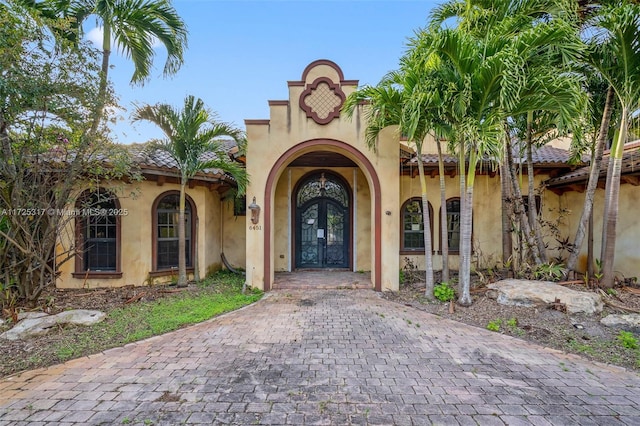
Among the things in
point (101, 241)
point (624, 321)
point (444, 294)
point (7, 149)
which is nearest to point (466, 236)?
point (444, 294)

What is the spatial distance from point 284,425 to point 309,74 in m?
8.03

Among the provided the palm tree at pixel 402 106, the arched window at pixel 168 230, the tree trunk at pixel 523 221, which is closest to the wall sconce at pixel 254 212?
the arched window at pixel 168 230

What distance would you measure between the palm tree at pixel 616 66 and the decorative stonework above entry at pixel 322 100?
585cm

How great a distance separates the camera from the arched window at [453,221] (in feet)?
34.2

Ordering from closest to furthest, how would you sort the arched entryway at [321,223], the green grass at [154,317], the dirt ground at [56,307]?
the dirt ground at [56,307] < the green grass at [154,317] < the arched entryway at [321,223]

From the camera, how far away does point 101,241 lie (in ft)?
27.2

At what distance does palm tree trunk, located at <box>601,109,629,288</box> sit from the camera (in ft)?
21.8

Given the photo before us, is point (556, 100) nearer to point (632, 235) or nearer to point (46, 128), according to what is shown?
point (632, 235)

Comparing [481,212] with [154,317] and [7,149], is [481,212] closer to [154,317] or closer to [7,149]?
[154,317]

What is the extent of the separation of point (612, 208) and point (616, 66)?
3238mm

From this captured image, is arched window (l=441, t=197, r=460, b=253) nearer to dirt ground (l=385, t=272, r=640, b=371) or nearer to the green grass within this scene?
dirt ground (l=385, t=272, r=640, b=371)

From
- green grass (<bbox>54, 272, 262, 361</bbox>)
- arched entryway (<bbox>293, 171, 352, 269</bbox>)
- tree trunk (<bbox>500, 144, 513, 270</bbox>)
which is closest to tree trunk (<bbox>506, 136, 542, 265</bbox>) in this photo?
tree trunk (<bbox>500, 144, 513, 270</bbox>)

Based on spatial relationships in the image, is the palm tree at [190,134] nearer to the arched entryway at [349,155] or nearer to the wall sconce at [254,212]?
the wall sconce at [254,212]

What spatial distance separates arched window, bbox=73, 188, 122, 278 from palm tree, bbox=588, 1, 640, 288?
12784 mm
